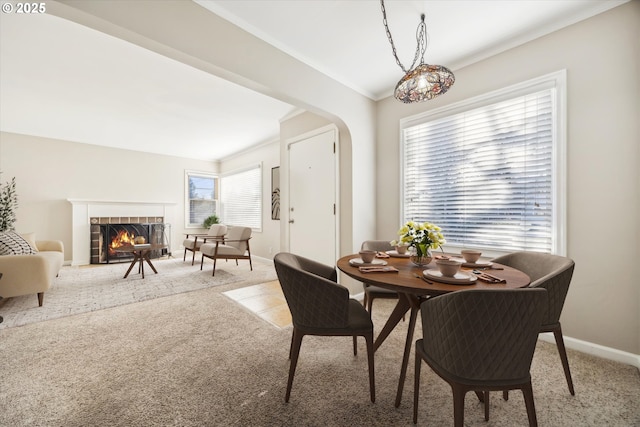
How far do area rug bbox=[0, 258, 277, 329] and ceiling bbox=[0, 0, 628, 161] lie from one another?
8.45ft

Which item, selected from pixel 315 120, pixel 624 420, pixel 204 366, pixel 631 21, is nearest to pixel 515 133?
pixel 631 21

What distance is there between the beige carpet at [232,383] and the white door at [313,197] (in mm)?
1379

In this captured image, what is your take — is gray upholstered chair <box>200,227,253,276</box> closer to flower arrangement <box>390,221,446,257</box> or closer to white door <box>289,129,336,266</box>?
white door <box>289,129,336,266</box>

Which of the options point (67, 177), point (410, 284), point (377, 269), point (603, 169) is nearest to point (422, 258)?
point (377, 269)

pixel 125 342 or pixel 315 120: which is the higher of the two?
pixel 315 120

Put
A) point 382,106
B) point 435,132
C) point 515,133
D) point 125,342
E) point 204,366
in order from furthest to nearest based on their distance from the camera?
point 382,106 < point 435,132 < point 515,133 < point 125,342 < point 204,366

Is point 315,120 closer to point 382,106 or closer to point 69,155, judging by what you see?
point 382,106

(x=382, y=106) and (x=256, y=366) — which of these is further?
(x=382, y=106)

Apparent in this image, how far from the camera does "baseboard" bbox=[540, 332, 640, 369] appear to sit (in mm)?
1771

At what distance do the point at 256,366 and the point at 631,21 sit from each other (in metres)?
3.62

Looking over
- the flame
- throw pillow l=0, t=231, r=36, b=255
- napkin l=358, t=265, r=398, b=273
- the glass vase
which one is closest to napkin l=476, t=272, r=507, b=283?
the glass vase

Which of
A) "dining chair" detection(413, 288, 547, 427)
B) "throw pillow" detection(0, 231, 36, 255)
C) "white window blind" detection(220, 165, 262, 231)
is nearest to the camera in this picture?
"dining chair" detection(413, 288, 547, 427)

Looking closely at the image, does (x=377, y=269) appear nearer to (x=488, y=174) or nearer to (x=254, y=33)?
(x=488, y=174)

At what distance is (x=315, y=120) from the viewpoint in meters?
3.50
